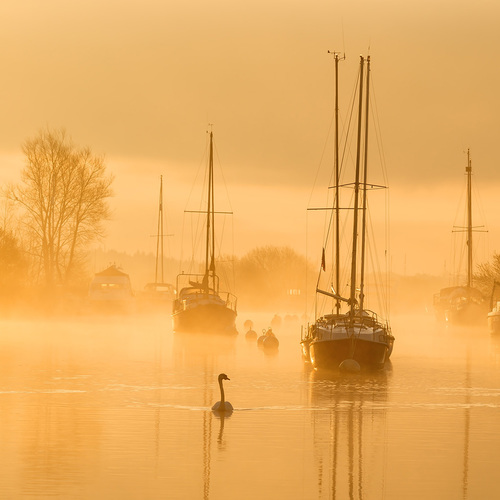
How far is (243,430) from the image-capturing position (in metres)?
31.9

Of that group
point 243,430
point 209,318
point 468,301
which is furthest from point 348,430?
point 468,301

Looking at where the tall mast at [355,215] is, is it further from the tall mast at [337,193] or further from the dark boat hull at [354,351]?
the tall mast at [337,193]

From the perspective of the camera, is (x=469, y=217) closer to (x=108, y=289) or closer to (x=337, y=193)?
(x=108, y=289)

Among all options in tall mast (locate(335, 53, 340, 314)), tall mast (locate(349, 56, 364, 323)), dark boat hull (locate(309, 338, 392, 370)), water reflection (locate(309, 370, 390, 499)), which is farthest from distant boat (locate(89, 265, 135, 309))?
water reflection (locate(309, 370, 390, 499))

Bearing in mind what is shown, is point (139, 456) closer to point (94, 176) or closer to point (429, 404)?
point (429, 404)

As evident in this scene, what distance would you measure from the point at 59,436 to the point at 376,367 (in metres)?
22.1

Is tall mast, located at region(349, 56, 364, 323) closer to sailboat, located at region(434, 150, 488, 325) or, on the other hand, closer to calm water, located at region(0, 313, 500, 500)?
calm water, located at region(0, 313, 500, 500)

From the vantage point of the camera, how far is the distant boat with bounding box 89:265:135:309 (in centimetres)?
12631

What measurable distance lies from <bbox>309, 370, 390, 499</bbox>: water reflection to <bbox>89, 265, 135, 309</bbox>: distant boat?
77.9m

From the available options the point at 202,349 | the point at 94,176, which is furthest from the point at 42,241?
the point at 202,349

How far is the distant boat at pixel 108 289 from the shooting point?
126312 mm

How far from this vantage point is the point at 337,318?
174ft

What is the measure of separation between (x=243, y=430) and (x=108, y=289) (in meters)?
95.9

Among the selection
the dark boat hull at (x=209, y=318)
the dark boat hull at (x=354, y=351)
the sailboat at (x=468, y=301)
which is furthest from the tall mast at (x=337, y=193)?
the sailboat at (x=468, y=301)
